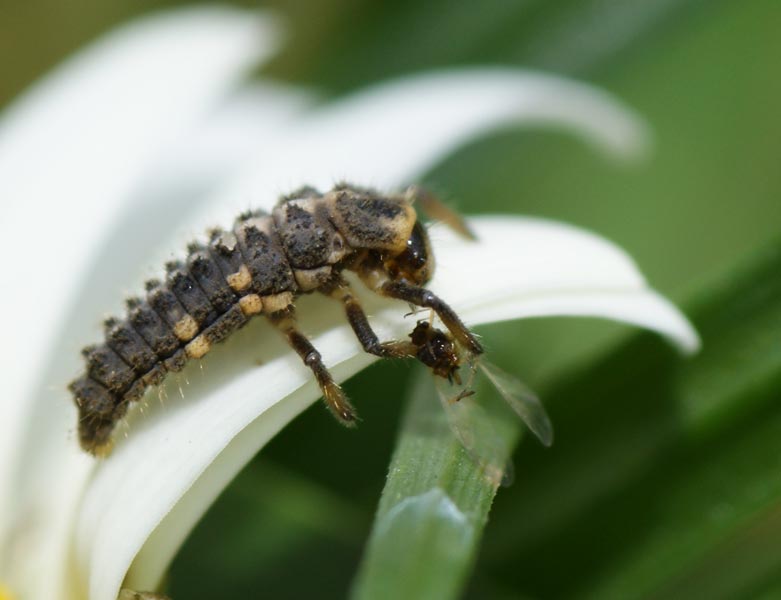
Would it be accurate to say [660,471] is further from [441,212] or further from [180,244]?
[180,244]

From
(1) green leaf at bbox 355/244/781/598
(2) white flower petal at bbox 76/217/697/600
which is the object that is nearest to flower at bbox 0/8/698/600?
(2) white flower petal at bbox 76/217/697/600

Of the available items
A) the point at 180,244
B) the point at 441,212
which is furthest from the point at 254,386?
the point at 180,244

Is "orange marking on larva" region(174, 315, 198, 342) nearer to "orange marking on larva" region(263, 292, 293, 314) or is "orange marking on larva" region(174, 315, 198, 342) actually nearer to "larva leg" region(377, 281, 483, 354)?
"orange marking on larva" region(263, 292, 293, 314)

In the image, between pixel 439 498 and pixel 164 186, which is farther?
pixel 164 186

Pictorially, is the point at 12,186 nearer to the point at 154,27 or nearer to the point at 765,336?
the point at 154,27

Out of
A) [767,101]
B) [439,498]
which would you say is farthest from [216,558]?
[767,101]
